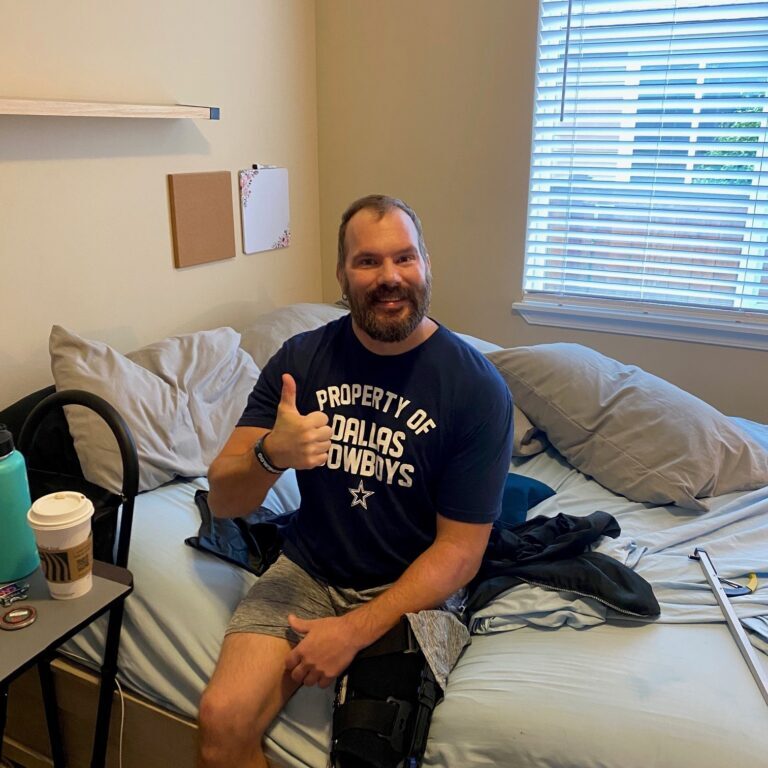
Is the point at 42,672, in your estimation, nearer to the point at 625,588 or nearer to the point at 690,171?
the point at 625,588

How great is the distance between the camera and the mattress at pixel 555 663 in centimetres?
111

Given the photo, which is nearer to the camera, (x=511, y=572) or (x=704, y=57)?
(x=511, y=572)

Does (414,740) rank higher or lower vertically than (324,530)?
lower

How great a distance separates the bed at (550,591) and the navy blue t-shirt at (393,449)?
22 centimetres

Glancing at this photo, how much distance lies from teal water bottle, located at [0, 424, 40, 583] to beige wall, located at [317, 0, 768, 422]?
2026 millimetres

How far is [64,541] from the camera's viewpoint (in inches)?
40.8

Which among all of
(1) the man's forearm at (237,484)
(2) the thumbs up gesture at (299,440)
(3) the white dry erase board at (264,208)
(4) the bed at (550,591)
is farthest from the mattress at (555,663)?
(3) the white dry erase board at (264,208)

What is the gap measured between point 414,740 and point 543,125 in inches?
85.2

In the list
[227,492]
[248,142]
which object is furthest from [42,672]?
[248,142]

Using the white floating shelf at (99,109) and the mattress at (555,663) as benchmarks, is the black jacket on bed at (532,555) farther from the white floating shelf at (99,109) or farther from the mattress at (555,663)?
the white floating shelf at (99,109)

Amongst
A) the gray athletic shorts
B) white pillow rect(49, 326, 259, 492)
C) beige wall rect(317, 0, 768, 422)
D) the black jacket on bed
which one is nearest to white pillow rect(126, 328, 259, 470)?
white pillow rect(49, 326, 259, 492)

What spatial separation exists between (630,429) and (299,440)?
107cm

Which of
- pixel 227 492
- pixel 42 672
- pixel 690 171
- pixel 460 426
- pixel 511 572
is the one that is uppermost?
pixel 690 171

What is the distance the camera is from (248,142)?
2.48 metres
